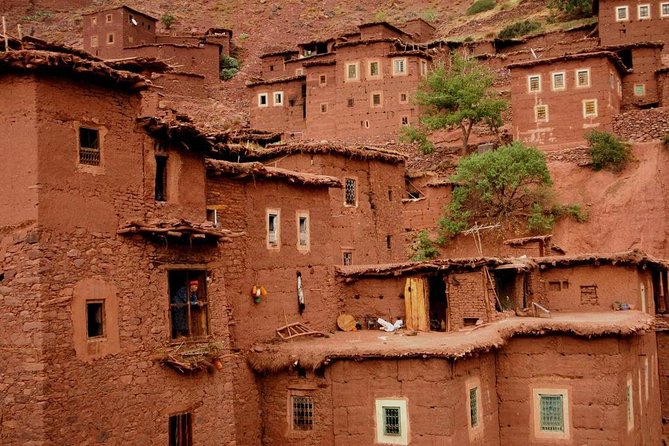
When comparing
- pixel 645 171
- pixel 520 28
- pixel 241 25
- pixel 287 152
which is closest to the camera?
pixel 287 152

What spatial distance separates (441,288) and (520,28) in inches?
1588

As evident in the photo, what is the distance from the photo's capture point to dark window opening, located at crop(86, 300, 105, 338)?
15.7 meters

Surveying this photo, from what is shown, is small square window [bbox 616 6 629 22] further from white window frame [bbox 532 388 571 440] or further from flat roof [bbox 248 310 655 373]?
white window frame [bbox 532 388 571 440]

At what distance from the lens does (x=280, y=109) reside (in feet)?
183

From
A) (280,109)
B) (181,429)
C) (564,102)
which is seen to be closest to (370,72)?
(280,109)

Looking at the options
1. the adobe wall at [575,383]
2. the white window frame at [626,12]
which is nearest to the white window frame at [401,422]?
the adobe wall at [575,383]

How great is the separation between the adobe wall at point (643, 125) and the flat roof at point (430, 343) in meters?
21.9

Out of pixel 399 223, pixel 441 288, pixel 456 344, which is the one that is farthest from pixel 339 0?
pixel 456 344

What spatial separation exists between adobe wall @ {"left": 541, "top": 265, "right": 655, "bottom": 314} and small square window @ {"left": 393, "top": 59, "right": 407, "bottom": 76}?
88.8 ft

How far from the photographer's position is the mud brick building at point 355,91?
50.3 metres

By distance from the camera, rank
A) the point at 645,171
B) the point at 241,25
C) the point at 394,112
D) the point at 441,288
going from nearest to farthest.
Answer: the point at 441,288 → the point at 645,171 → the point at 394,112 → the point at 241,25

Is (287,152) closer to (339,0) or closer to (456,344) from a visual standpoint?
(456,344)

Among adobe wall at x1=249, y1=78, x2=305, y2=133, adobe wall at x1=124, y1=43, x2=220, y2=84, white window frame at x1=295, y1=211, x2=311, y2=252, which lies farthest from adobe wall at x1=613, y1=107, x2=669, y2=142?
adobe wall at x1=124, y1=43, x2=220, y2=84

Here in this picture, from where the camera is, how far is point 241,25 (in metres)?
83.1
